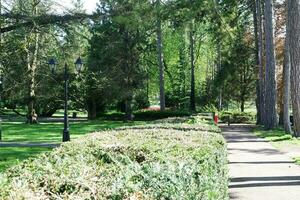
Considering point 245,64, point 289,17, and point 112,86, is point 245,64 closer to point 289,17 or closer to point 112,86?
point 112,86

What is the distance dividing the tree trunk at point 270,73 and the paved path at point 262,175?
9.03 metres

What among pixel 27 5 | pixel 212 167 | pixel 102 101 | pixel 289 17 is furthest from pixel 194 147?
pixel 102 101

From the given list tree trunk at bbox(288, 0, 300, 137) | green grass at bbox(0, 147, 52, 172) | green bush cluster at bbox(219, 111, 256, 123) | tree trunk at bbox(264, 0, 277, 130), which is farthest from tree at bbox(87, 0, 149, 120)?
tree trunk at bbox(288, 0, 300, 137)

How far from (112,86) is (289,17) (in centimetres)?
2502

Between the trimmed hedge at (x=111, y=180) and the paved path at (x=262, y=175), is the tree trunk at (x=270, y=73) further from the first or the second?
the trimmed hedge at (x=111, y=180)

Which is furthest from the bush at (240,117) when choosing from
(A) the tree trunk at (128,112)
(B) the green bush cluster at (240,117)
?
(A) the tree trunk at (128,112)

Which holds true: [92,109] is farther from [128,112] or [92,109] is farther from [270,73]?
[270,73]

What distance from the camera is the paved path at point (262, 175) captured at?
9.34 meters

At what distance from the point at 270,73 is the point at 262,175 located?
15208mm

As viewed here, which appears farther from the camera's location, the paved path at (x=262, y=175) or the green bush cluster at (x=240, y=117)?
the green bush cluster at (x=240, y=117)

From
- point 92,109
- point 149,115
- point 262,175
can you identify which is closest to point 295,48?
point 262,175

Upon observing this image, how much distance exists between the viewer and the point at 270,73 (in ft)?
85.4

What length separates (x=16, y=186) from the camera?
3576 mm

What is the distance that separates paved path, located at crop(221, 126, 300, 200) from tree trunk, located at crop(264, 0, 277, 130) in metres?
9.03
